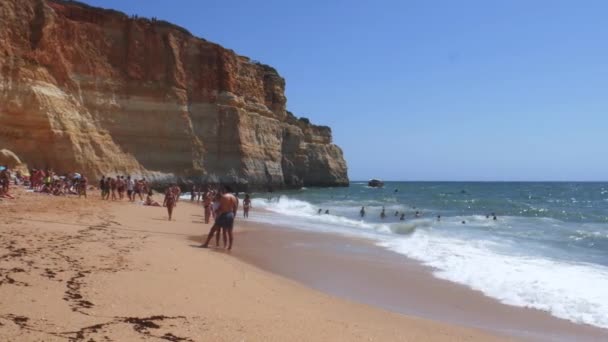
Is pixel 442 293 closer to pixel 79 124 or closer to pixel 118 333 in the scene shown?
pixel 118 333

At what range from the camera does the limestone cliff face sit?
2800 cm

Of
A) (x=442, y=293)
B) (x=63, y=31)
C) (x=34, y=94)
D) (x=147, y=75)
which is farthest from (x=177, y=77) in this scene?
(x=442, y=293)

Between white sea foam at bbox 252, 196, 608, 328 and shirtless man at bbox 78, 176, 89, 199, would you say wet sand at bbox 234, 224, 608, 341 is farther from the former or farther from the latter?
shirtless man at bbox 78, 176, 89, 199

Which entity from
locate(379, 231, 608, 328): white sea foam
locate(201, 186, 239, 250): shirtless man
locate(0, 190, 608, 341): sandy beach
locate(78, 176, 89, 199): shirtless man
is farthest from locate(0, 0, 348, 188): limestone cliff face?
locate(379, 231, 608, 328): white sea foam

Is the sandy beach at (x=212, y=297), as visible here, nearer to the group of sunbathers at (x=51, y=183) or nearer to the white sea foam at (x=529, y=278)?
the white sea foam at (x=529, y=278)

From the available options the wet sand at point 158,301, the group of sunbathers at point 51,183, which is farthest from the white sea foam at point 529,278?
the group of sunbathers at point 51,183

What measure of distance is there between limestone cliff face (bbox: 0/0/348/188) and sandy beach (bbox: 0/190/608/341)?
19.7 m

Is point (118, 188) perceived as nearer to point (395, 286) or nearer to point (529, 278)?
point (395, 286)

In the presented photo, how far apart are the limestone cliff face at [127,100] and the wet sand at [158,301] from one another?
21459mm

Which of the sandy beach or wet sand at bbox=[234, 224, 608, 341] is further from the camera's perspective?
wet sand at bbox=[234, 224, 608, 341]

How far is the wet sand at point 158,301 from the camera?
418 cm

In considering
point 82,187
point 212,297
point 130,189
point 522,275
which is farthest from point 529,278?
point 82,187

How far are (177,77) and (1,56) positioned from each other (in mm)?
14206

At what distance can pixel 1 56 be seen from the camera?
1054 inches
